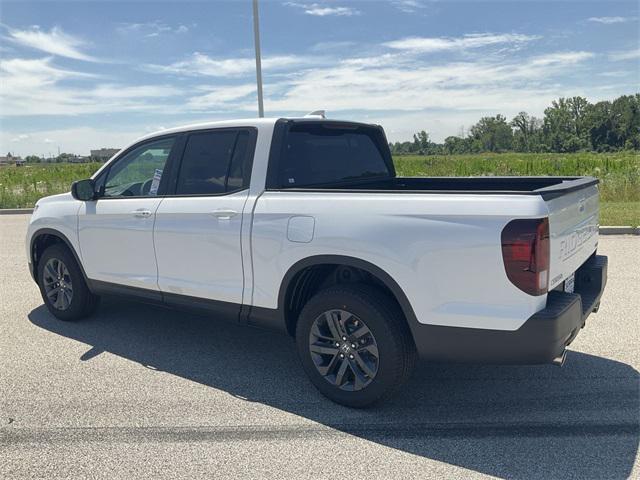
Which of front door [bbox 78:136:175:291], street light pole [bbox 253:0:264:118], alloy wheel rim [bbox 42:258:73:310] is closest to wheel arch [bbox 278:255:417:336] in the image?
front door [bbox 78:136:175:291]

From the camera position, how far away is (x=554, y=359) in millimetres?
2924

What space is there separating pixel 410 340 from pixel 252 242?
1256 millimetres

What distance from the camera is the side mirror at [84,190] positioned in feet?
15.7

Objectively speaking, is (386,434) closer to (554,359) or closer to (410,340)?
(410,340)

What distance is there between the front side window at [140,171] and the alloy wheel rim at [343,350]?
1.95m

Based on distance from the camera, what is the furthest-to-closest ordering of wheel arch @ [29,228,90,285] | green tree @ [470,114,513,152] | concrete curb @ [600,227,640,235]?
green tree @ [470,114,513,152]
concrete curb @ [600,227,640,235]
wheel arch @ [29,228,90,285]

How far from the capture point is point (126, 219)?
4.52 metres

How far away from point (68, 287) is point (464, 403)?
12.8 ft

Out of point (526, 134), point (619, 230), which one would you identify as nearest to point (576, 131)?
point (526, 134)

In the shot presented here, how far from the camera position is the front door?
→ 4418 mm

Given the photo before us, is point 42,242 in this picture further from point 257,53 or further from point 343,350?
point 257,53

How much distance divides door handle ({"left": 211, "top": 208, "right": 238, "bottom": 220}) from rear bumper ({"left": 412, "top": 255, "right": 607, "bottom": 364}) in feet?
5.02

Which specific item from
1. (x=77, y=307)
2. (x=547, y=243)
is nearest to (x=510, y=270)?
(x=547, y=243)

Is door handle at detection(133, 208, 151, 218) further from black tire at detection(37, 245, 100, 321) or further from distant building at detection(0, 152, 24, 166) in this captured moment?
distant building at detection(0, 152, 24, 166)
